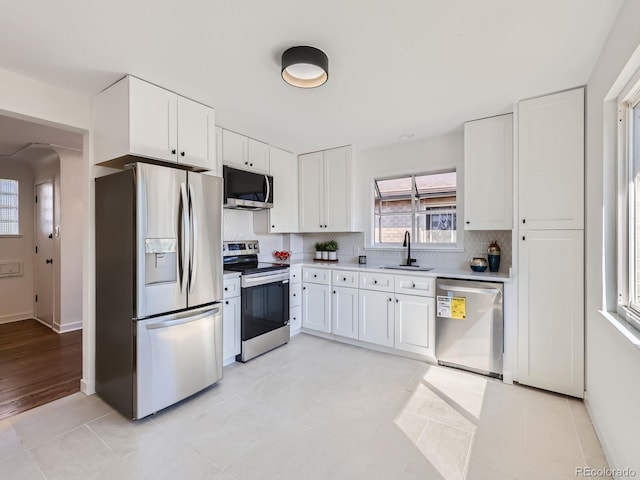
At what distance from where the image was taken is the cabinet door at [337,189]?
3.96 metres

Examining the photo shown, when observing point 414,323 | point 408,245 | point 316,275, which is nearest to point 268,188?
point 316,275

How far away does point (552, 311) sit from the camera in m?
2.48

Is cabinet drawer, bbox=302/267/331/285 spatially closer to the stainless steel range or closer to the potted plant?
the stainless steel range

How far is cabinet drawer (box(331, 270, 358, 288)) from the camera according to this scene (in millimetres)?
3547

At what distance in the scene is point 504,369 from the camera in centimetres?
269

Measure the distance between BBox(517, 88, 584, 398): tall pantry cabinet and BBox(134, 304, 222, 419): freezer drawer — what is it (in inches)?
102

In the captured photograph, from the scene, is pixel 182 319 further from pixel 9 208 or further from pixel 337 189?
pixel 9 208

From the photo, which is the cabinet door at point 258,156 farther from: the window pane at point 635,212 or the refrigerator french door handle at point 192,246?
the window pane at point 635,212

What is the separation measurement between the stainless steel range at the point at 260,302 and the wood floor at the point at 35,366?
4.87ft

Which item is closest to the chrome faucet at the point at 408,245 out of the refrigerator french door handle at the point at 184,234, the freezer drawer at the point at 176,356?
the freezer drawer at the point at 176,356

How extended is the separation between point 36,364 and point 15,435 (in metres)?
1.42

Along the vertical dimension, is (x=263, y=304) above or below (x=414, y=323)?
above

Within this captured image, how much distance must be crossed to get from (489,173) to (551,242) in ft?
2.67

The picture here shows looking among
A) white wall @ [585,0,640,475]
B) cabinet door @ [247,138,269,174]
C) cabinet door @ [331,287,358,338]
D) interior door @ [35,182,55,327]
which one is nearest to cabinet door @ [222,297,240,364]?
cabinet door @ [331,287,358,338]
